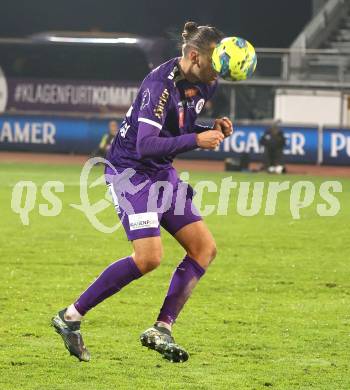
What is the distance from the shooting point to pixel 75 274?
11.5m

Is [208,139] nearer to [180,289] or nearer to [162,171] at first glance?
[162,171]

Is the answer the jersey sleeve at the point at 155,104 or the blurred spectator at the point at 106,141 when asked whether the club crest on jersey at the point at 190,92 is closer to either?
the jersey sleeve at the point at 155,104

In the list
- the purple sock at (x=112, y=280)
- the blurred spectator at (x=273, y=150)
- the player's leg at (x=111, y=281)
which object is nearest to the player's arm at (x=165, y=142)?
the player's leg at (x=111, y=281)

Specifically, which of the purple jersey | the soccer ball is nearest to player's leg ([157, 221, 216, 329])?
the purple jersey

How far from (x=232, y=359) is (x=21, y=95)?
2919 cm

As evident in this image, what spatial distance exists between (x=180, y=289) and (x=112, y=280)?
0.53 m

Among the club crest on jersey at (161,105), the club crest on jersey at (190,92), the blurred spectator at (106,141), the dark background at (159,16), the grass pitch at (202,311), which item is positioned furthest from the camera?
the dark background at (159,16)

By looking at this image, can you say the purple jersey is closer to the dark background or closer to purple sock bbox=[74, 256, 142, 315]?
purple sock bbox=[74, 256, 142, 315]

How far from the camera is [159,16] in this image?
132 ft

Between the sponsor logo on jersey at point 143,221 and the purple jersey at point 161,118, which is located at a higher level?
the purple jersey at point 161,118

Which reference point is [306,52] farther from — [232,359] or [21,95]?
[232,359]

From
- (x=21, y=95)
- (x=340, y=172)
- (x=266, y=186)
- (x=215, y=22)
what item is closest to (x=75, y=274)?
(x=266, y=186)

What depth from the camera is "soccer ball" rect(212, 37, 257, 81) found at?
7.38 meters

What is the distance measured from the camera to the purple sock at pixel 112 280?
7465 millimetres
